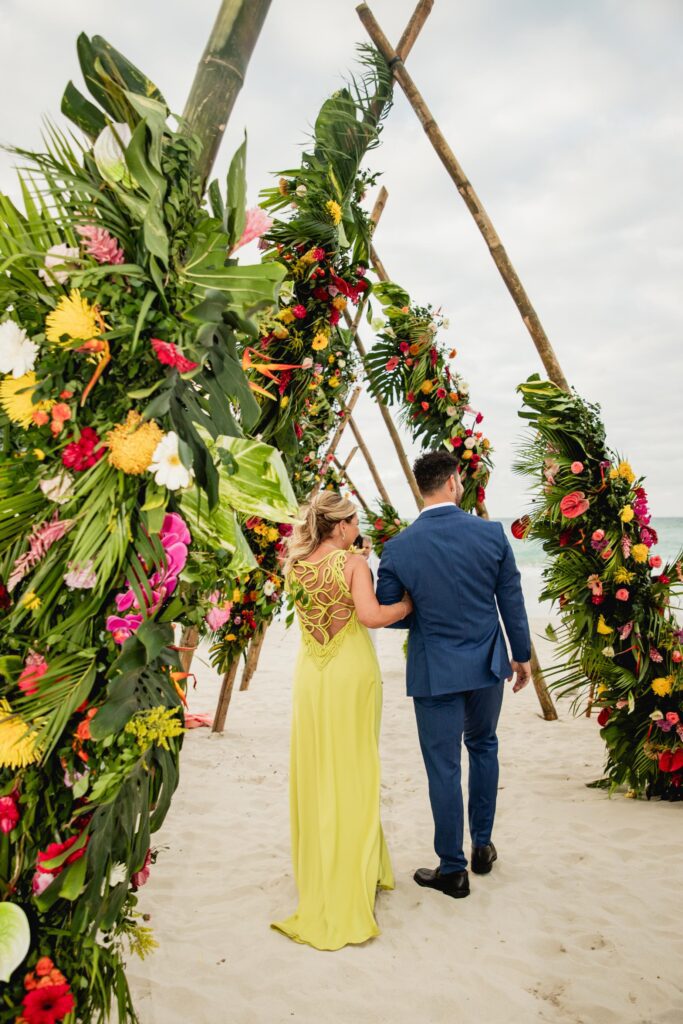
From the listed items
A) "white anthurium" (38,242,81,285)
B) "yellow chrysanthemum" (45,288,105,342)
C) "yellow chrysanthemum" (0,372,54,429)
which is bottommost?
"yellow chrysanthemum" (0,372,54,429)

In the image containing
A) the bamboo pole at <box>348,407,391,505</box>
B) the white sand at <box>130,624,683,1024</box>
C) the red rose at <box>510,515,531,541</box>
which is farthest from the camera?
the bamboo pole at <box>348,407,391,505</box>

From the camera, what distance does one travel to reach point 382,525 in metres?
5.45

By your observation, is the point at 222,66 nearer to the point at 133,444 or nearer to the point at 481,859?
the point at 133,444

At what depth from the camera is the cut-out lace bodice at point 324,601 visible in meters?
2.71

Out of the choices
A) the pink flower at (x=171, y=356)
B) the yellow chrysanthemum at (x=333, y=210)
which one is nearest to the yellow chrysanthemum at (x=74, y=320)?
the pink flower at (x=171, y=356)

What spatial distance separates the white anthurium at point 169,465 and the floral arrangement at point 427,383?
3480mm

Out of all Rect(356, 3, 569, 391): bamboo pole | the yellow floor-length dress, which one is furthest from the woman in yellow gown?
Rect(356, 3, 569, 391): bamboo pole

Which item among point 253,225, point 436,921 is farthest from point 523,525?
point 253,225

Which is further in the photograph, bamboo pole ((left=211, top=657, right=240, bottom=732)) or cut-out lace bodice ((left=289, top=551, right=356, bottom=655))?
bamboo pole ((left=211, top=657, right=240, bottom=732))

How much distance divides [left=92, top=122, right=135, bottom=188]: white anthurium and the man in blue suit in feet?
6.08

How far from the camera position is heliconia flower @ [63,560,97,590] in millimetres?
1193

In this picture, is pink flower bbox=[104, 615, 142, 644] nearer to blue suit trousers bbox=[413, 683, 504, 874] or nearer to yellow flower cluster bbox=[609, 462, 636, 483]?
blue suit trousers bbox=[413, 683, 504, 874]

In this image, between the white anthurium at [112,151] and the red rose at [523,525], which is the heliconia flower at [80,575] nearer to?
the white anthurium at [112,151]

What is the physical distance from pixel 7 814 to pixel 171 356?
2.97 feet
